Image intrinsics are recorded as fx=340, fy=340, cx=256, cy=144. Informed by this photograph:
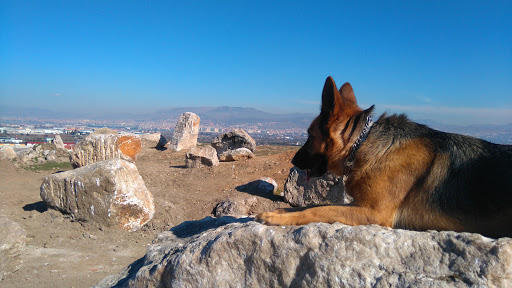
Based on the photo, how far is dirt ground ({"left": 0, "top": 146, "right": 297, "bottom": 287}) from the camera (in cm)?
732

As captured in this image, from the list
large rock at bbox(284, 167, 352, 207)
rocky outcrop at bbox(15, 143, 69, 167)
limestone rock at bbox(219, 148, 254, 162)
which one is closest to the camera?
large rock at bbox(284, 167, 352, 207)

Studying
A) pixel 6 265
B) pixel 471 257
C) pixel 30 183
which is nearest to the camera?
pixel 471 257

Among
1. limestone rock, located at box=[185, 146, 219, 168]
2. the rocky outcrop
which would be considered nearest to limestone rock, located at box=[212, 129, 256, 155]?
limestone rock, located at box=[185, 146, 219, 168]

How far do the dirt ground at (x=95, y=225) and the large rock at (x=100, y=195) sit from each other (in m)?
0.29

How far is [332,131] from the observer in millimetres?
4184

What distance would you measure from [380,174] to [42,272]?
7205 millimetres

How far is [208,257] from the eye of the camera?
3.46 metres

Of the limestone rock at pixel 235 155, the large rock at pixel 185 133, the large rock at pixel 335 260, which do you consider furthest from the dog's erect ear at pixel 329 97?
the large rock at pixel 185 133

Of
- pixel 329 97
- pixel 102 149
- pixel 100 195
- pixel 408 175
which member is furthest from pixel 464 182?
pixel 102 149

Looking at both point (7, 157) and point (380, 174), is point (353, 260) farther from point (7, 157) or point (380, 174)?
point (7, 157)

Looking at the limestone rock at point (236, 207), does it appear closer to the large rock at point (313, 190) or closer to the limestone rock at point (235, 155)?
the large rock at point (313, 190)

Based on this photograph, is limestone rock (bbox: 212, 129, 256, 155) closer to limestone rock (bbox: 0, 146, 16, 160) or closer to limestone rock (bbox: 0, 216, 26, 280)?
limestone rock (bbox: 0, 146, 16, 160)

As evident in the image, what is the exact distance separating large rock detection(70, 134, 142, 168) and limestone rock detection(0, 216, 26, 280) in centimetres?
917

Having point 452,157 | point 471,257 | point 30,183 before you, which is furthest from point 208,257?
point 30,183
